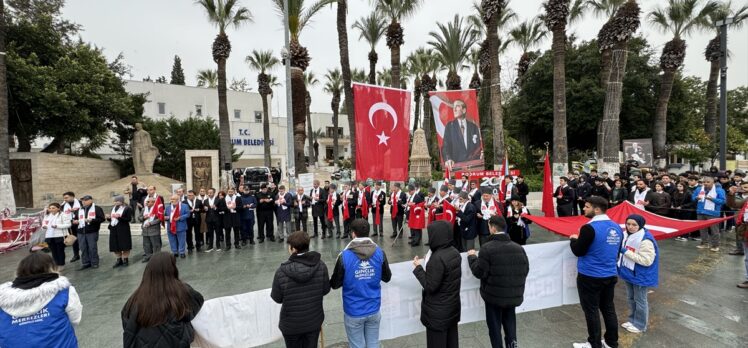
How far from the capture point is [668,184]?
1047 centimetres

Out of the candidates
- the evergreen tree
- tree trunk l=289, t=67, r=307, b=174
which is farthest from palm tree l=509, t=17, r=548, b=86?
the evergreen tree

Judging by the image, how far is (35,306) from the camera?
274 cm

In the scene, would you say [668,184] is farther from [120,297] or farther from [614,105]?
[120,297]

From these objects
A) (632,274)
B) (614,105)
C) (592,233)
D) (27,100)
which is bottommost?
(632,274)

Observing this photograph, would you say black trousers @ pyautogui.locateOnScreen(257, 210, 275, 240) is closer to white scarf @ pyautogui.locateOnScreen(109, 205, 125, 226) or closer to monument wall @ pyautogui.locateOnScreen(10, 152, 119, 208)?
white scarf @ pyautogui.locateOnScreen(109, 205, 125, 226)

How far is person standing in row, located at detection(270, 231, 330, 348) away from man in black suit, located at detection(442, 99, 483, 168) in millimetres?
9446

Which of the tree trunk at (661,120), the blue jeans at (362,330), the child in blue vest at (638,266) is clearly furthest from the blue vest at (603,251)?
the tree trunk at (661,120)

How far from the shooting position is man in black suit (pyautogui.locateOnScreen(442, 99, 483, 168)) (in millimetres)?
12086

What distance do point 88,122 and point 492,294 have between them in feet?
87.4

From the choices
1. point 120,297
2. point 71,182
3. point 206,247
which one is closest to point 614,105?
point 206,247

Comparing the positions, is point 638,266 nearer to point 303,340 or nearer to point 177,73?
point 303,340

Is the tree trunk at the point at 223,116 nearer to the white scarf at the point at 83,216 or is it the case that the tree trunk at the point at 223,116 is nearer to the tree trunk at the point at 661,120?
the white scarf at the point at 83,216

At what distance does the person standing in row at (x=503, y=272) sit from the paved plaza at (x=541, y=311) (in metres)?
0.87

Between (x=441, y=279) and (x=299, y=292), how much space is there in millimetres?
1349
